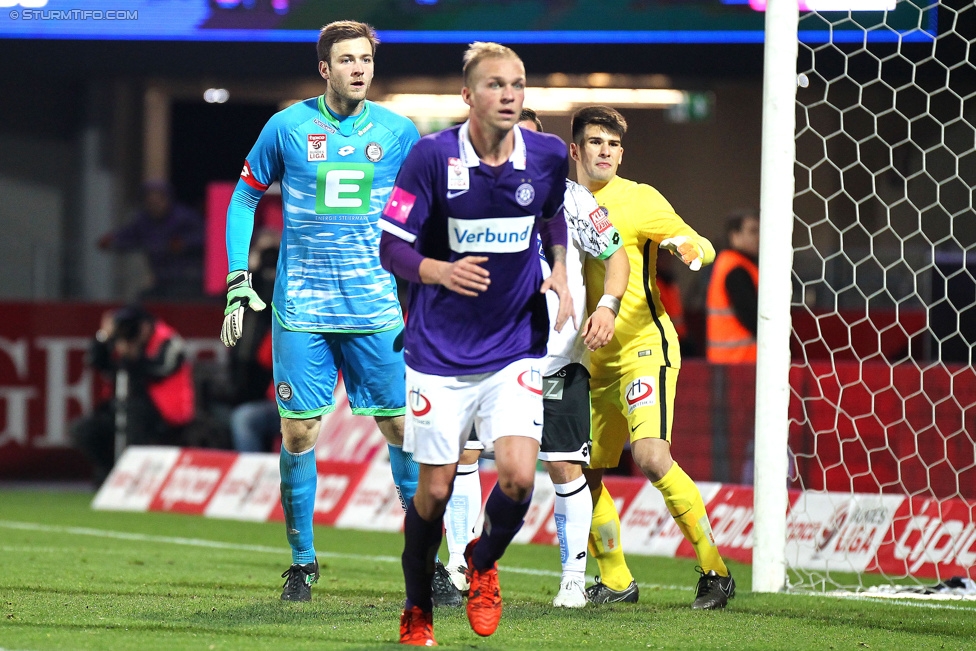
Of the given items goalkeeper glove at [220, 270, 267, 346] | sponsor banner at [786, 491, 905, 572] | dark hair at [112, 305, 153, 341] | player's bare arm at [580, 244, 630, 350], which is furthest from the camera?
dark hair at [112, 305, 153, 341]

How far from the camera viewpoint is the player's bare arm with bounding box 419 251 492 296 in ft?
15.8

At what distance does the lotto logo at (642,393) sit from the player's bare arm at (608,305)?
666 millimetres

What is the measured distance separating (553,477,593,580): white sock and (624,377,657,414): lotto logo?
16.3 inches

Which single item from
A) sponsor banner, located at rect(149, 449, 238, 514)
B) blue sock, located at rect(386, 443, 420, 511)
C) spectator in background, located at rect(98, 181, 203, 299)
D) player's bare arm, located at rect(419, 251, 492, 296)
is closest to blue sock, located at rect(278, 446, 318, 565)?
blue sock, located at rect(386, 443, 420, 511)

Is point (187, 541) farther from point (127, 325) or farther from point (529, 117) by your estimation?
point (529, 117)

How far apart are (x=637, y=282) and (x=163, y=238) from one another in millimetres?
9768

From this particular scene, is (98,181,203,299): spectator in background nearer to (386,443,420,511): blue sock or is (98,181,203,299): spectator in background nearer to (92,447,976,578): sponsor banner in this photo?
(92,447,976,578): sponsor banner

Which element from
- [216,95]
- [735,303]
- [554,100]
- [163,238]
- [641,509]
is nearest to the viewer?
[641,509]

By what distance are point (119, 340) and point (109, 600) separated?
266 inches

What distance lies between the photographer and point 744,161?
65.6ft

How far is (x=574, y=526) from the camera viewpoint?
6.48m

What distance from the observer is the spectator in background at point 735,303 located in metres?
10.6

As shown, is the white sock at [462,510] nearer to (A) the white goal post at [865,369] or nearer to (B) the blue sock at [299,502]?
(B) the blue sock at [299,502]

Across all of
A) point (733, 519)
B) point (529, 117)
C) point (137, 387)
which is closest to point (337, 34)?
point (529, 117)
